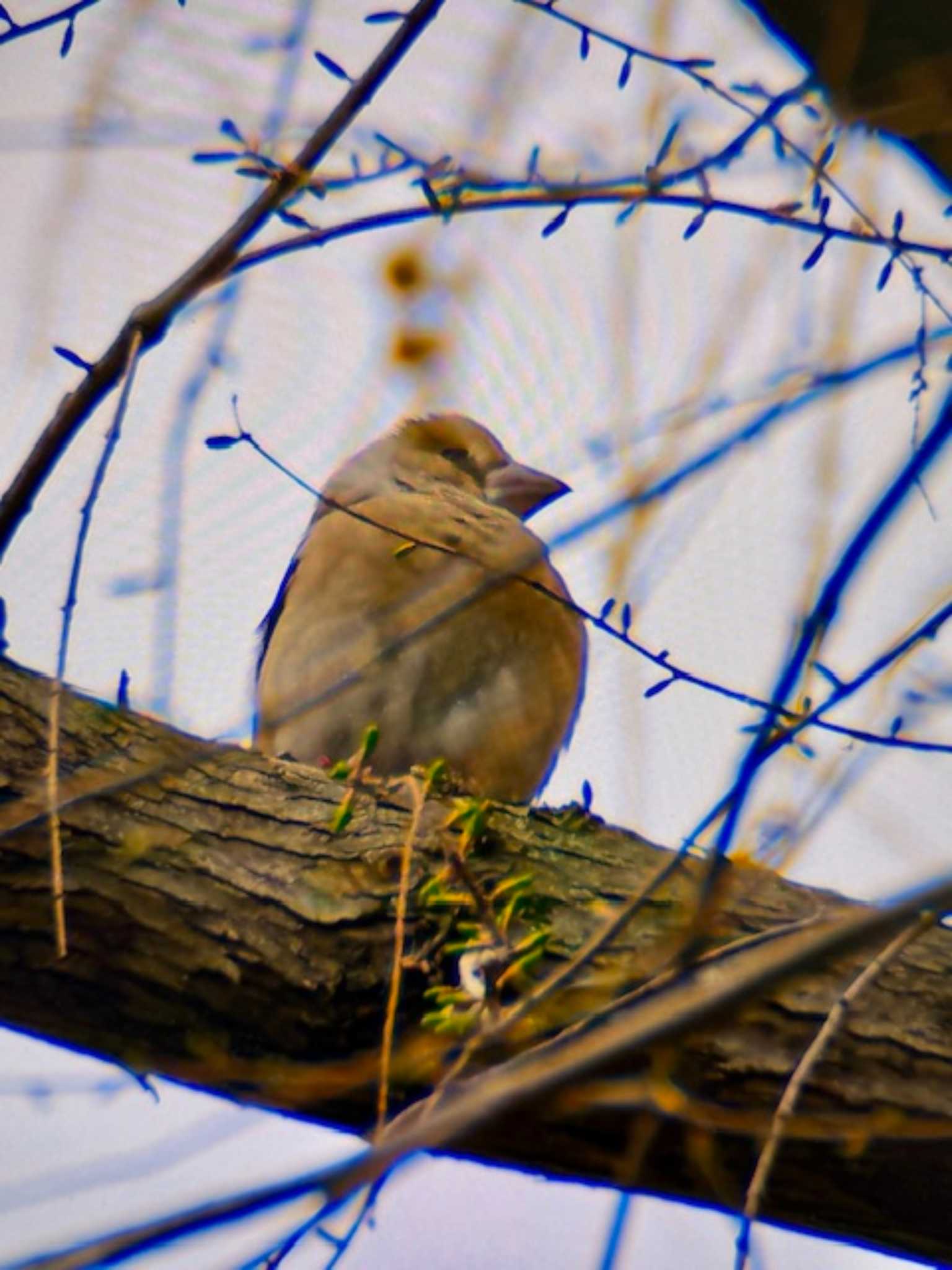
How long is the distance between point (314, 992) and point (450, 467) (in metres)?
2.51

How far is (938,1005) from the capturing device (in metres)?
2.92

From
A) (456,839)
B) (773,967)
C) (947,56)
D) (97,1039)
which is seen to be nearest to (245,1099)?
(97,1039)

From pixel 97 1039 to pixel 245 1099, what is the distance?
41 cm

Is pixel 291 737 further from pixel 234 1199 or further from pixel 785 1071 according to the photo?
pixel 234 1199

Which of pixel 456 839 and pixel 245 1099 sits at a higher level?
pixel 456 839

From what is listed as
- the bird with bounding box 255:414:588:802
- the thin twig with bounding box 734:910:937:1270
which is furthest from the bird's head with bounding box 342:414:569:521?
the thin twig with bounding box 734:910:937:1270

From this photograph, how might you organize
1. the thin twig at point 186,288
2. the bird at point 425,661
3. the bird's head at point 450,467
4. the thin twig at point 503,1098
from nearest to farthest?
the thin twig at point 503,1098 → the thin twig at point 186,288 → the bird at point 425,661 → the bird's head at point 450,467

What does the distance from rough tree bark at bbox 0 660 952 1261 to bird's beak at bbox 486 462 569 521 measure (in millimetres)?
2108

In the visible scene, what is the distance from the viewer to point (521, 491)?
4.94 metres

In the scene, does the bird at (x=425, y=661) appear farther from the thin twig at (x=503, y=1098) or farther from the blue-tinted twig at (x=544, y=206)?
the thin twig at (x=503, y=1098)

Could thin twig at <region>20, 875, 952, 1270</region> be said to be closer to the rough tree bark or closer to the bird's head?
the rough tree bark

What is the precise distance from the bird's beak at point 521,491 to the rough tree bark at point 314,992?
2.11 metres

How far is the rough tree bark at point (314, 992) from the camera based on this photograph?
267 centimetres

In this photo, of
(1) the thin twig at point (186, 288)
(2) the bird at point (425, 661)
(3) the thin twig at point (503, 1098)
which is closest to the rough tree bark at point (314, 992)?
(1) the thin twig at point (186, 288)
